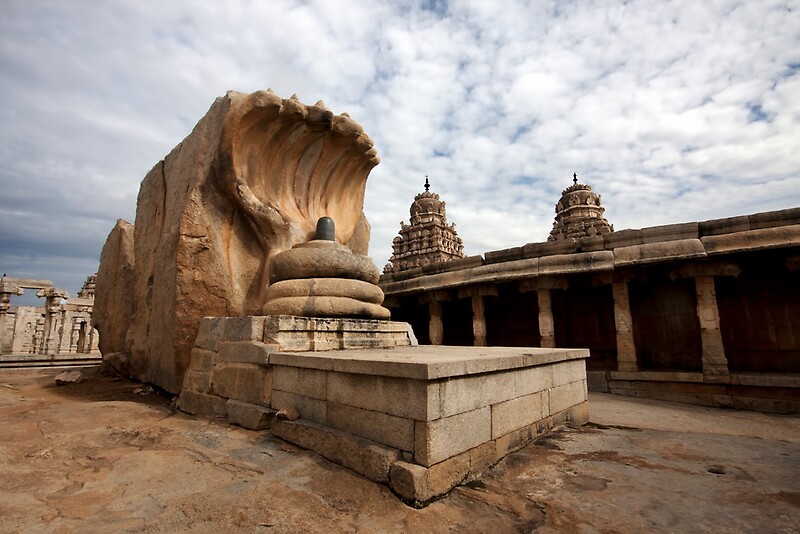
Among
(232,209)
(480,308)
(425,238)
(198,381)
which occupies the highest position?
(425,238)

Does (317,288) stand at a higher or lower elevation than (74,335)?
higher

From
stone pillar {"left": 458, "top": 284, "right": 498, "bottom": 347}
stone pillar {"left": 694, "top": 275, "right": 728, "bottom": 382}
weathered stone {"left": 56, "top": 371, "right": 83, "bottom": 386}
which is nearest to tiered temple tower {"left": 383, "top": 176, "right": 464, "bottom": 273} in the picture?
stone pillar {"left": 458, "top": 284, "right": 498, "bottom": 347}

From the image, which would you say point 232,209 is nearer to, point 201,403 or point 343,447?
point 201,403

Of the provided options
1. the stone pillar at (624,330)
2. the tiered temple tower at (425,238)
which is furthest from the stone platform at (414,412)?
the tiered temple tower at (425,238)

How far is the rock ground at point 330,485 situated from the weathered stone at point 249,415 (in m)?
0.10

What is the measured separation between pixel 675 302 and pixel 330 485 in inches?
308

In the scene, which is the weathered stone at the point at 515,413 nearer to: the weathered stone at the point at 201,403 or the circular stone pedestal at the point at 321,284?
the circular stone pedestal at the point at 321,284

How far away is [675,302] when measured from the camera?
25.5 ft

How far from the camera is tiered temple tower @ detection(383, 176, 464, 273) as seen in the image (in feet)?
77.8

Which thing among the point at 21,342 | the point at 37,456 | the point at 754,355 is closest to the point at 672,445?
the point at 754,355

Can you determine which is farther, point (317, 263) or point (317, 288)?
point (317, 263)

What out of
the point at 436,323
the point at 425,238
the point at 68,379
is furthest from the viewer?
the point at 425,238

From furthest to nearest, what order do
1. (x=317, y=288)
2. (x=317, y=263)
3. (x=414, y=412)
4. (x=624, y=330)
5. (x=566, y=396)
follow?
(x=624, y=330)
(x=317, y=263)
(x=317, y=288)
(x=566, y=396)
(x=414, y=412)

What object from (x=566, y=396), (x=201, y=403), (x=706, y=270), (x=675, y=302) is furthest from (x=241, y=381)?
(x=675, y=302)
